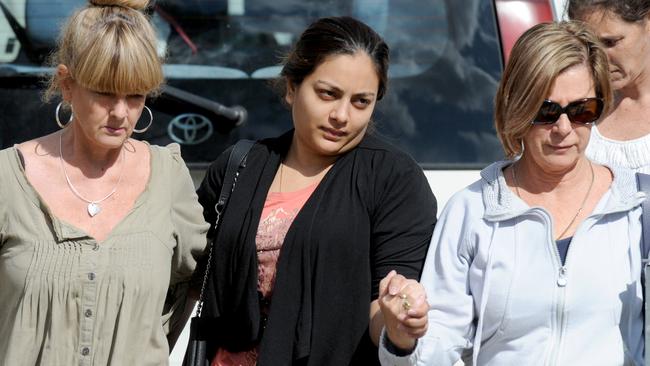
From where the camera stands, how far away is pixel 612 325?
3326mm

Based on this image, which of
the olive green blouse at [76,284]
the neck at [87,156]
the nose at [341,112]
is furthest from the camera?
the neck at [87,156]

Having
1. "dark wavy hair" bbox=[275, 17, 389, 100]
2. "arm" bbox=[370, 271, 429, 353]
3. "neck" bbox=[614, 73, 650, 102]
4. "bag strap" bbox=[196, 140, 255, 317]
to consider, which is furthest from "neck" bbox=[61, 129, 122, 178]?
"neck" bbox=[614, 73, 650, 102]

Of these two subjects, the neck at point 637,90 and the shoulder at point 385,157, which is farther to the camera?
the neck at point 637,90

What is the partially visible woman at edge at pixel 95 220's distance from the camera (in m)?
3.47


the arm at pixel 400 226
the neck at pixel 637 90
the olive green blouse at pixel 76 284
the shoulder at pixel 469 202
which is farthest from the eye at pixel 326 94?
the neck at pixel 637 90

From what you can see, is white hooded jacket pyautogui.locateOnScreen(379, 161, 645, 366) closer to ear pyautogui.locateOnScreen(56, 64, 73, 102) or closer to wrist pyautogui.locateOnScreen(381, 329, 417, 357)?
wrist pyautogui.locateOnScreen(381, 329, 417, 357)

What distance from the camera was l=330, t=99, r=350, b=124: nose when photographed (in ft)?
11.7

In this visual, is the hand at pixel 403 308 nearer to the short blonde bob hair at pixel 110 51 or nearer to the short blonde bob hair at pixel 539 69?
the short blonde bob hair at pixel 539 69

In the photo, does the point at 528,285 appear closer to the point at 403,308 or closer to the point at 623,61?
the point at 403,308

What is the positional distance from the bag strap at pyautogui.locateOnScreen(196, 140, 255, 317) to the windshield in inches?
12.2

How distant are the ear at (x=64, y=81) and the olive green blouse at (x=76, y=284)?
20 cm

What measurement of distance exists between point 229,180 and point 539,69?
869 mm

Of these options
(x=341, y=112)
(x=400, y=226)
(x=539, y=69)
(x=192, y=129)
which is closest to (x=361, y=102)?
(x=341, y=112)

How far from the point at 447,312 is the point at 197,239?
0.70 m
